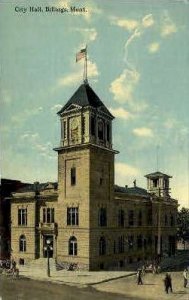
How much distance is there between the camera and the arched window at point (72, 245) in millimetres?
36594

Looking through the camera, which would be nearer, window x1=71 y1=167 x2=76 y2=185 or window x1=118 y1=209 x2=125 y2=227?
window x1=71 y1=167 x2=76 y2=185

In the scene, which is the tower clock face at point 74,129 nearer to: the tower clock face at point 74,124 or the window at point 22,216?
the tower clock face at point 74,124

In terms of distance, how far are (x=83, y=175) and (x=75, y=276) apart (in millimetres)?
8110

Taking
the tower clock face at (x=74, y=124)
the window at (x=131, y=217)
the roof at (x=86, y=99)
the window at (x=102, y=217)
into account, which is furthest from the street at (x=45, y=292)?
the window at (x=131, y=217)

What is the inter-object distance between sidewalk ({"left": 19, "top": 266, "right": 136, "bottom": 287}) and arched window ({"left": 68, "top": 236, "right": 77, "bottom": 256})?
190cm

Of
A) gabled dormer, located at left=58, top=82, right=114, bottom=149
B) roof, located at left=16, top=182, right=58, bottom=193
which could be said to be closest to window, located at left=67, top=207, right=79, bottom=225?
roof, located at left=16, top=182, right=58, bottom=193

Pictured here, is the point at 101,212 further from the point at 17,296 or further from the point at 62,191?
the point at 17,296

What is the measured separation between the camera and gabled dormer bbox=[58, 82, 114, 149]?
3634 cm

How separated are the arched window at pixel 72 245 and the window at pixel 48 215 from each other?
12.3 ft

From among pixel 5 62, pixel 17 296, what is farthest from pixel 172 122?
pixel 17 296

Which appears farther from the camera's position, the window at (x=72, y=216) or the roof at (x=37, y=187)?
the roof at (x=37, y=187)

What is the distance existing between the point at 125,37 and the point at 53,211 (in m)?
20.7

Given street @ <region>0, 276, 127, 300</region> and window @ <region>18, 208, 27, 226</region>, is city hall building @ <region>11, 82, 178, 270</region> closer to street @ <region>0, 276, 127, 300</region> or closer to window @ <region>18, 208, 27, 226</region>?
window @ <region>18, 208, 27, 226</region>

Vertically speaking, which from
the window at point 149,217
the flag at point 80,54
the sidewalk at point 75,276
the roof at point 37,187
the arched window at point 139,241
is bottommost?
the sidewalk at point 75,276
